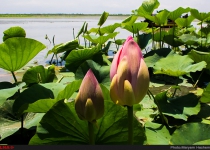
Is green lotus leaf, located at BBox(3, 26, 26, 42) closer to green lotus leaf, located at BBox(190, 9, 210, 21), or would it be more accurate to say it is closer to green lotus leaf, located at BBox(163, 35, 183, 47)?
green lotus leaf, located at BBox(163, 35, 183, 47)

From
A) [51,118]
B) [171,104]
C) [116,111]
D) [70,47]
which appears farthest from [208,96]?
[70,47]

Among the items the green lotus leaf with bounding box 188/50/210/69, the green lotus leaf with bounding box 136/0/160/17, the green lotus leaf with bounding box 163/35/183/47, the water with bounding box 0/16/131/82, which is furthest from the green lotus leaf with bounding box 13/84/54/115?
the green lotus leaf with bounding box 163/35/183/47

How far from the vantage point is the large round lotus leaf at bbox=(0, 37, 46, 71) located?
112cm

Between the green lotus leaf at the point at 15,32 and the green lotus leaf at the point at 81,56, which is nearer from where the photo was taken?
the green lotus leaf at the point at 81,56

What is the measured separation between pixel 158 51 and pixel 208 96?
1.08m

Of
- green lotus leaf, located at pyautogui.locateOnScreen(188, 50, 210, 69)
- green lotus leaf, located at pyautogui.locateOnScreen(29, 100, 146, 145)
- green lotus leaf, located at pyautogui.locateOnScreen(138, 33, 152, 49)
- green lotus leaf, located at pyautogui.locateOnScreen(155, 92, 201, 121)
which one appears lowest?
green lotus leaf, located at pyautogui.locateOnScreen(155, 92, 201, 121)

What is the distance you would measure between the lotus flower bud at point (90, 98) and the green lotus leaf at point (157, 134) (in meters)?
0.52

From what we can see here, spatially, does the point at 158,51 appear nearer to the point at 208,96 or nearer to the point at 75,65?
the point at 75,65

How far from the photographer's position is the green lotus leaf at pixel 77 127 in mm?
782

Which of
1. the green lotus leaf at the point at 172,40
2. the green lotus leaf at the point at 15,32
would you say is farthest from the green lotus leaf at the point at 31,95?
the green lotus leaf at the point at 172,40

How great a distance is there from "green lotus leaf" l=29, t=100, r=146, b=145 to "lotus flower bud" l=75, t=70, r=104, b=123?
0.20 metres

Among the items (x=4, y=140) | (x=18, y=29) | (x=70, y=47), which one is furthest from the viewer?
(x=70, y=47)

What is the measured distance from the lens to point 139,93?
22.2 inches

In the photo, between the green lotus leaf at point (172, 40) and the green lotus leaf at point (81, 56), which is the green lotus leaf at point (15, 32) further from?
the green lotus leaf at point (172, 40)
